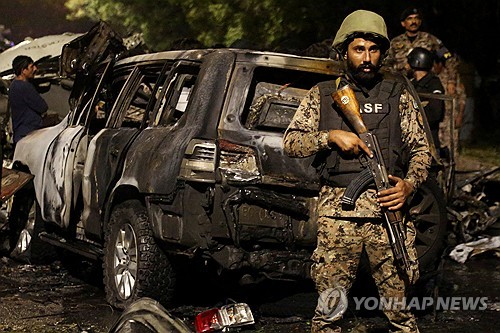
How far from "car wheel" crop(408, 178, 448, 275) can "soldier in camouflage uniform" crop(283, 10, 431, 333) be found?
2.43m

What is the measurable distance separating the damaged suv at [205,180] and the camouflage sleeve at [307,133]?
1340 millimetres

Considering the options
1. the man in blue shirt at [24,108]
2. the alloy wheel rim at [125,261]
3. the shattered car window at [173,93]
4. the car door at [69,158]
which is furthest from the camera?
the man in blue shirt at [24,108]

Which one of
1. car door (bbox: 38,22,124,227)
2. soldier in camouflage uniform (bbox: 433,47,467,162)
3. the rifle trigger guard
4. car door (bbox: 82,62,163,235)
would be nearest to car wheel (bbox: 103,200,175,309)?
car door (bbox: 82,62,163,235)

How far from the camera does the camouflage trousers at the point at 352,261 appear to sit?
5121 millimetres

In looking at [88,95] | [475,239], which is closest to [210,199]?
[88,95]

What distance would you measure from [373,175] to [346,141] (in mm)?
227

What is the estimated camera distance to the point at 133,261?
280 inches

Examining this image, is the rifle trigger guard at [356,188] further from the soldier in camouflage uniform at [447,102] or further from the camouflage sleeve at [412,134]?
the soldier in camouflage uniform at [447,102]

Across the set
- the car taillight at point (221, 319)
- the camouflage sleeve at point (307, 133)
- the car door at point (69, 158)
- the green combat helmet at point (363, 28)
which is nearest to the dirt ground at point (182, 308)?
the car door at point (69, 158)

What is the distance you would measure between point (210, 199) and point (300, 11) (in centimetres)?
1136

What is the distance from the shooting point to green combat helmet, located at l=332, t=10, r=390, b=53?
5.06 metres

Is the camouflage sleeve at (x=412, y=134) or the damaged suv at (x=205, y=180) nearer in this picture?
the camouflage sleeve at (x=412, y=134)

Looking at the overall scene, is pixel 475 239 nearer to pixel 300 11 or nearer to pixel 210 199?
pixel 210 199
